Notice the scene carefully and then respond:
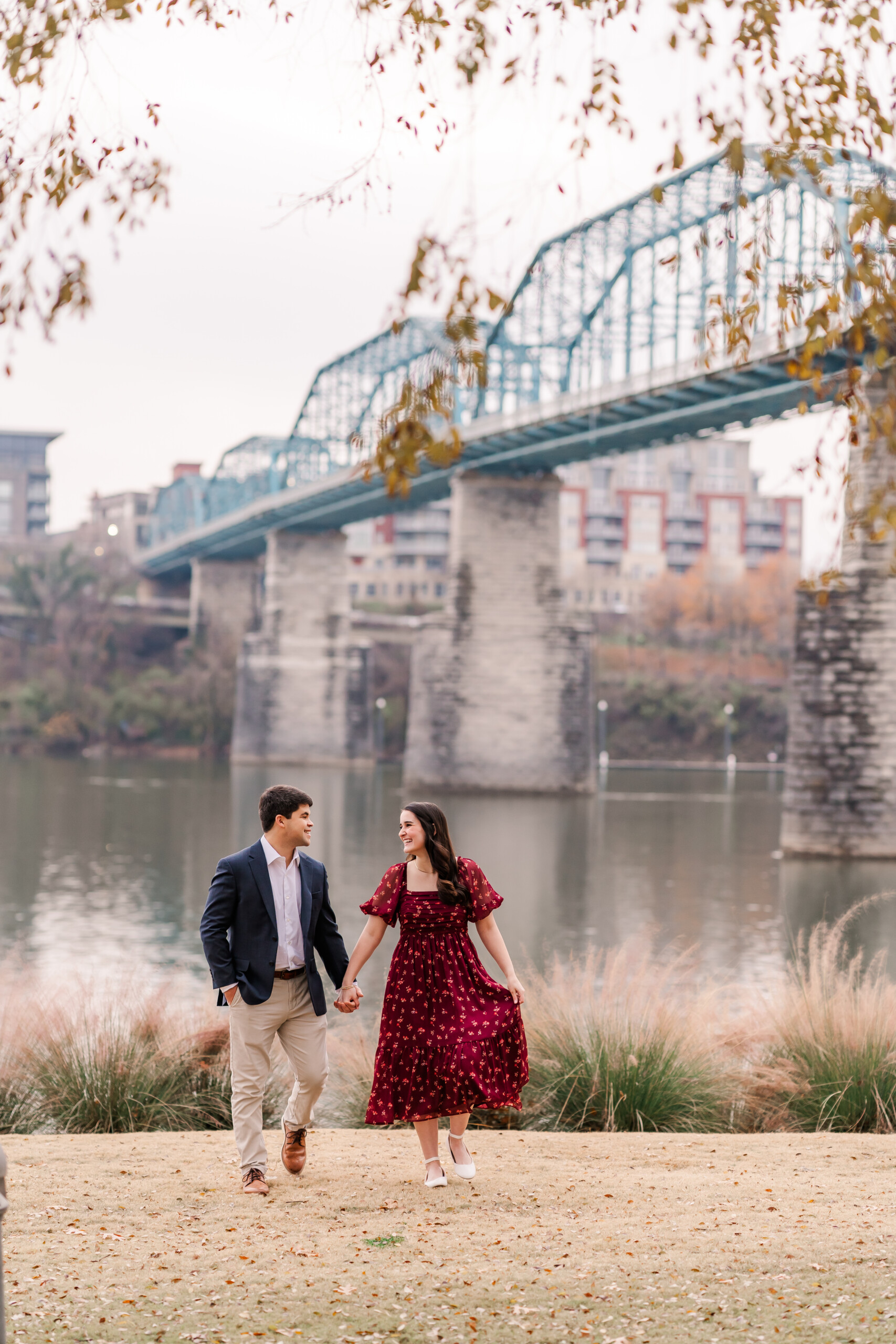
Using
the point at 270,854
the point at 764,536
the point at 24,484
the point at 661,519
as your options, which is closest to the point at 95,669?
the point at 24,484

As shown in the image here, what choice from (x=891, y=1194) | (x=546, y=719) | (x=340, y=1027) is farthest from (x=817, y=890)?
(x=546, y=719)

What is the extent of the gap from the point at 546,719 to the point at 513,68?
44.9 metres

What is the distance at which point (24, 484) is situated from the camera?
434ft

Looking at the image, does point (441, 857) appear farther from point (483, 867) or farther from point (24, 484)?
point (24, 484)

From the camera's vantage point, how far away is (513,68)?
5.17 meters

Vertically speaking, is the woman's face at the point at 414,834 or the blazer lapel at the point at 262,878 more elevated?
the woman's face at the point at 414,834

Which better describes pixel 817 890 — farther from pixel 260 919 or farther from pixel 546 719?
pixel 546 719

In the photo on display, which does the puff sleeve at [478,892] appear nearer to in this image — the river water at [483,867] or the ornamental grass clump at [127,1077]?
the ornamental grass clump at [127,1077]

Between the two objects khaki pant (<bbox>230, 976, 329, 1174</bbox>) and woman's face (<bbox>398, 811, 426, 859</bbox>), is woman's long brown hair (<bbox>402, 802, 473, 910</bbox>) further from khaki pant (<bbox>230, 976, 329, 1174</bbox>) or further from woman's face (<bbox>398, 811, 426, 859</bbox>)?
khaki pant (<bbox>230, 976, 329, 1174</bbox>)

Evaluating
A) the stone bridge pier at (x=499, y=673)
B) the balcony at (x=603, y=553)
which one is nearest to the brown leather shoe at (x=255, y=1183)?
the stone bridge pier at (x=499, y=673)

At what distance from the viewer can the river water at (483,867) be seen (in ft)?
60.5

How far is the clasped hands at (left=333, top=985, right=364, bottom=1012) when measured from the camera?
19.7 feet

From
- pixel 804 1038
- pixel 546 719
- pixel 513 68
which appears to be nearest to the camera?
pixel 513 68

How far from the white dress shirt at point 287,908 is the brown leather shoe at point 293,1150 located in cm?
71
